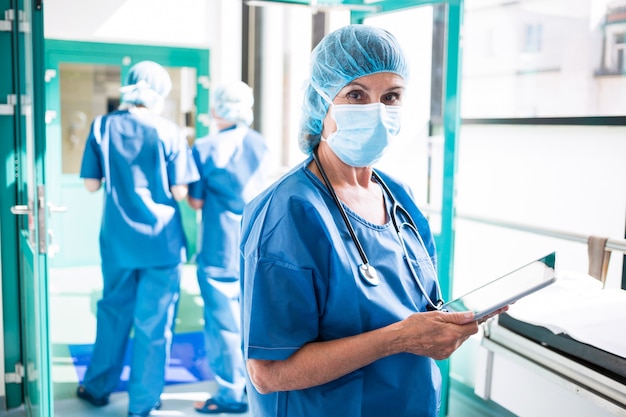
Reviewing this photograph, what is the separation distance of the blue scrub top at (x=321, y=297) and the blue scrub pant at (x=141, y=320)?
1.42m

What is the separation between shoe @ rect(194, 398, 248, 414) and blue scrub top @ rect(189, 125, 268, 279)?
533 mm

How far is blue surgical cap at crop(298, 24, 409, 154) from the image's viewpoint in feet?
3.59

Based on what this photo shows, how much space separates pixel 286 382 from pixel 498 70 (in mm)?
2091

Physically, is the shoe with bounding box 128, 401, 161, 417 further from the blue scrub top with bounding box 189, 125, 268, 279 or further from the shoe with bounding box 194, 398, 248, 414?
the blue scrub top with bounding box 189, 125, 268, 279

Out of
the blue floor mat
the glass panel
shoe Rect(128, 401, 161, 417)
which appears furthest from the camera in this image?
the blue floor mat

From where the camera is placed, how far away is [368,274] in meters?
1.03

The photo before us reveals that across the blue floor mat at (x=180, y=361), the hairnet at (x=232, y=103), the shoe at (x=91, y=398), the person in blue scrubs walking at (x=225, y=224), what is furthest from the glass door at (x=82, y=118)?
the hairnet at (x=232, y=103)

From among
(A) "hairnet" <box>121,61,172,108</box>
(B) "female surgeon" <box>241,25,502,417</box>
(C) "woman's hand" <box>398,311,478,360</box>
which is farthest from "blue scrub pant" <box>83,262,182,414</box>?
(C) "woman's hand" <box>398,311,478,360</box>

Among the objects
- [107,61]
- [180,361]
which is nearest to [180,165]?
[180,361]

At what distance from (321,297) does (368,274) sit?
0.09 metres

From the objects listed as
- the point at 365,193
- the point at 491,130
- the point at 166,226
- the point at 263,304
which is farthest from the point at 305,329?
the point at 491,130

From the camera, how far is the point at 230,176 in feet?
8.26

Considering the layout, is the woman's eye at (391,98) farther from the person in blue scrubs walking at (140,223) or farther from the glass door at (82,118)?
the glass door at (82,118)

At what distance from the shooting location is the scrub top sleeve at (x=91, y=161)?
2.36 meters
